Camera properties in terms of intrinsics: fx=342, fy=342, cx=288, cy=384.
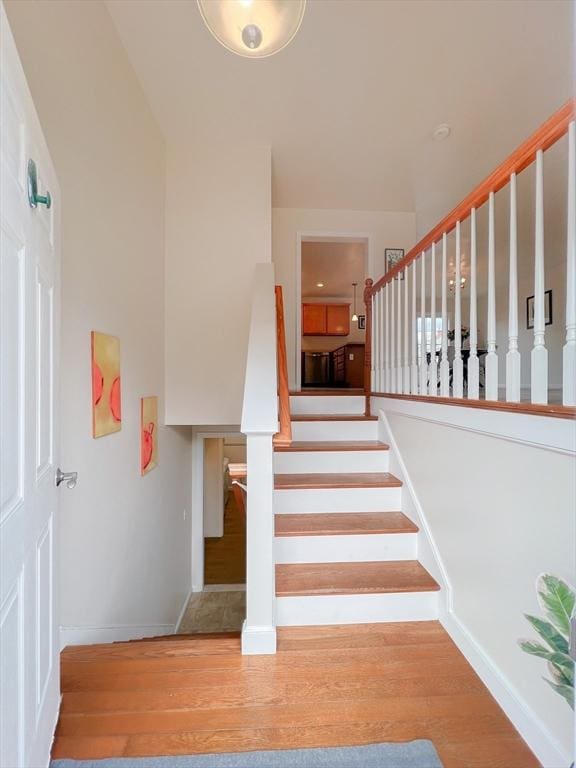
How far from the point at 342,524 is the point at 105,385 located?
1.52 meters

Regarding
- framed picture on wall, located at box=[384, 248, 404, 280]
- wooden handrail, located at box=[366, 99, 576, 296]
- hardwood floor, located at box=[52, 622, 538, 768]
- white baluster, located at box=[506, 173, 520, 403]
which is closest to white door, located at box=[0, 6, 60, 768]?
hardwood floor, located at box=[52, 622, 538, 768]

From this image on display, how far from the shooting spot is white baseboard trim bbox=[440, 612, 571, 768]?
1061 mm

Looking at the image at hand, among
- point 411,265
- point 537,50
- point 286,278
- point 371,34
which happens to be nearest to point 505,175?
point 411,265

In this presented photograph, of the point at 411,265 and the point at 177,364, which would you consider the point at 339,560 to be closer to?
the point at 411,265

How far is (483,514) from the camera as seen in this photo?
138 cm

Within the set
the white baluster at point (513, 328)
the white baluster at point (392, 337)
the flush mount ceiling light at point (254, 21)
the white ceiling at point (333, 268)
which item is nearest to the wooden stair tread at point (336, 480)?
the white baluster at point (392, 337)

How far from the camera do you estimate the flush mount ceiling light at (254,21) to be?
141 centimetres

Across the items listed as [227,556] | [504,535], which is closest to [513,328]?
[504,535]

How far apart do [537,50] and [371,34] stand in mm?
1079

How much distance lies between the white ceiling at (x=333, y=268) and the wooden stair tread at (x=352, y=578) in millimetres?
3800

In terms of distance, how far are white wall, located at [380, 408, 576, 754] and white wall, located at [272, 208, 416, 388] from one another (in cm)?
282

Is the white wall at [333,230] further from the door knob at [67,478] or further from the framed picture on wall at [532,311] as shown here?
the door knob at [67,478]

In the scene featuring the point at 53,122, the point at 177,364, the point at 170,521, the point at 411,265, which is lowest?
the point at 170,521

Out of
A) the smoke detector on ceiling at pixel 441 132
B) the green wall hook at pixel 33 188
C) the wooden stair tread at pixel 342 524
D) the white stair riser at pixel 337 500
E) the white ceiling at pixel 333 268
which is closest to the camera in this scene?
the green wall hook at pixel 33 188
